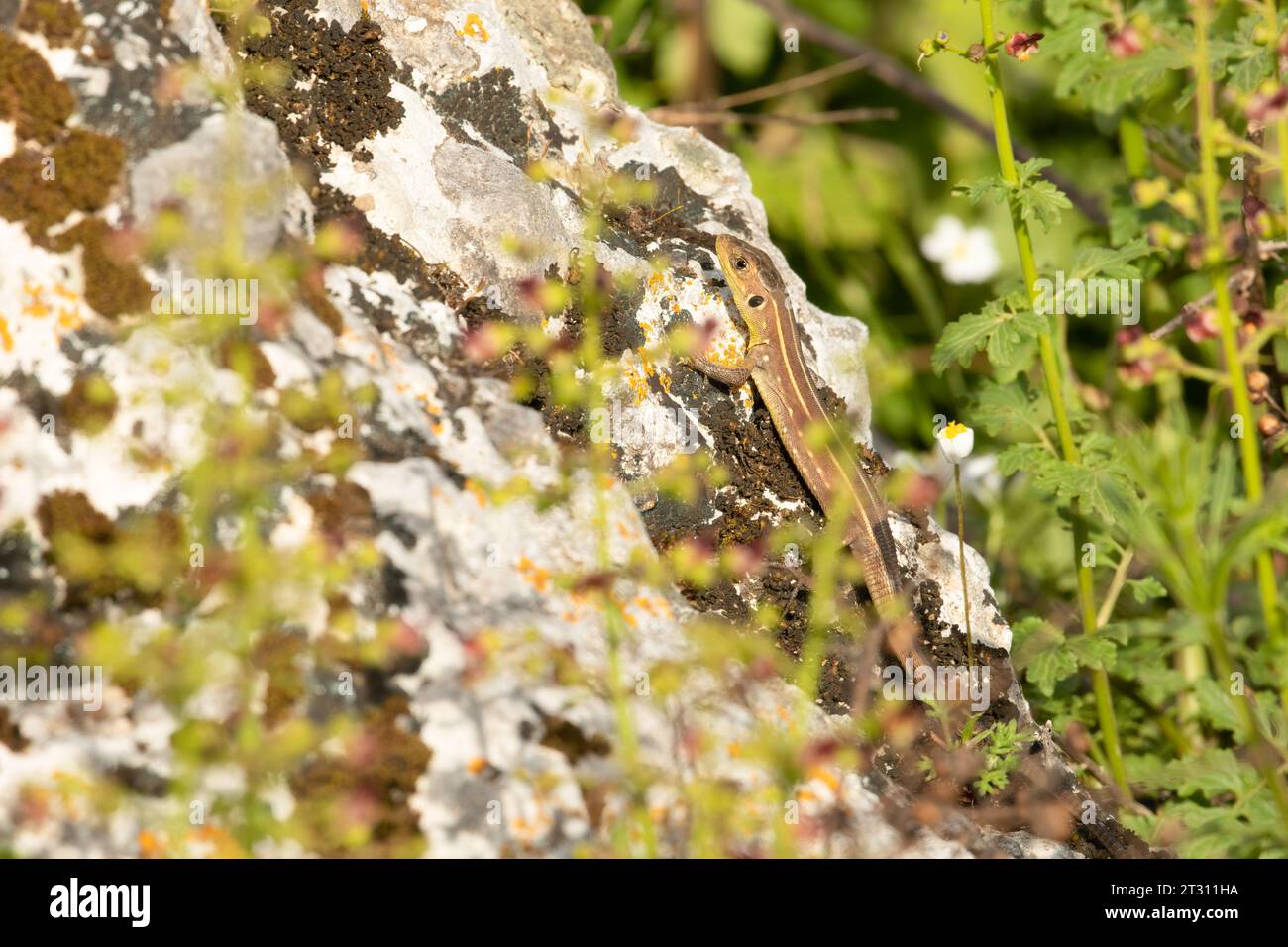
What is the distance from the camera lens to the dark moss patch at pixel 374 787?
8.80 feet

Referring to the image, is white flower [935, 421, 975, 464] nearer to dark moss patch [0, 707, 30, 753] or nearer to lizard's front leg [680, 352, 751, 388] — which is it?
lizard's front leg [680, 352, 751, 388]

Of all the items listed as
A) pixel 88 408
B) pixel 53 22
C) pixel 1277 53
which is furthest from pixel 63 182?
pixel 1277 53

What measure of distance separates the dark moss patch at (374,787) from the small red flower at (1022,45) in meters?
2.60

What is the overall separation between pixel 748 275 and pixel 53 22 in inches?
90.3

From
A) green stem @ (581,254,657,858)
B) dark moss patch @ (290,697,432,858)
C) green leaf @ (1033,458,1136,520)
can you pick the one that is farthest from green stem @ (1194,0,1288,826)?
dark moss patch @ (290,697,432,858)

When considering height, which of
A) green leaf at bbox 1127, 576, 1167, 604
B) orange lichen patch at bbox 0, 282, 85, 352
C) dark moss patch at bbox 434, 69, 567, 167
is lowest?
green leaf at bbox 1127, 576, 1167, 604

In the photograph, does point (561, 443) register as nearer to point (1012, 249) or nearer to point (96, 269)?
point (96, 269)

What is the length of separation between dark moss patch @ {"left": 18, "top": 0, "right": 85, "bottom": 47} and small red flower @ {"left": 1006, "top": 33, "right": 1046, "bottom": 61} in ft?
8.55

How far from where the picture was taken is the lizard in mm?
4020

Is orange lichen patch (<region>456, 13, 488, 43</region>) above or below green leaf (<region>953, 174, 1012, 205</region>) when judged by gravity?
above

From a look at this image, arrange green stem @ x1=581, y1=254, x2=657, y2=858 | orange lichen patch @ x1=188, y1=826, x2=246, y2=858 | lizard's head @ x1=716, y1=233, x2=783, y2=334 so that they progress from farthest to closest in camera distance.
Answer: lizard's head @ x1=716, y1=233, x2=783, y2=334 → orange lichen patch @ x1=188, y1=826, x2=246, y2=858 → green stem @ x1=581, y1=254, x2=657, y2=858

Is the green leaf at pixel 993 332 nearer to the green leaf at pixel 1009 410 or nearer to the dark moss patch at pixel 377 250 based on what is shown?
the green leaf at pixel 1009 410

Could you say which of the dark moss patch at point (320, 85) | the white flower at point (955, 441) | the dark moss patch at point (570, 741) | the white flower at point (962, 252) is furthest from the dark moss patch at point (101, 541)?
→ the white flower at point (962, 252)
